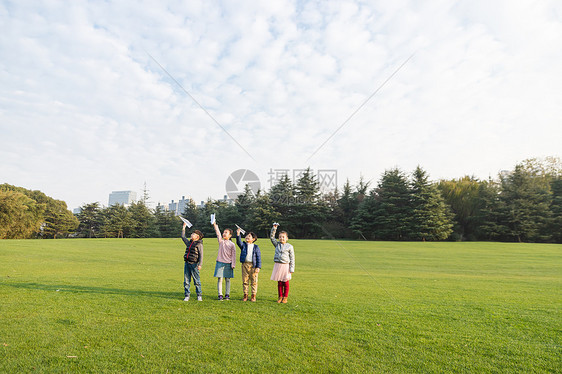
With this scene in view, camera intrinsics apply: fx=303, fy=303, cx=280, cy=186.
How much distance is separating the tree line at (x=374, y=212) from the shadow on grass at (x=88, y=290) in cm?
4652

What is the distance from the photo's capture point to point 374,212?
173ft

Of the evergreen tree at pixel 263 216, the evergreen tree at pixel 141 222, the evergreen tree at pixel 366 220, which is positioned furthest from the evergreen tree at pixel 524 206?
the evergreen tree at pixel 141 222

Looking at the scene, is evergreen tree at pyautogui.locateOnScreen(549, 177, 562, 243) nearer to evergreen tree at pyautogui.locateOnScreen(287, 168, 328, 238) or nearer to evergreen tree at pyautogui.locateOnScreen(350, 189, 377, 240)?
evergreen tree at pyautogui.locateOnScreen(350, 189, 377, 240)

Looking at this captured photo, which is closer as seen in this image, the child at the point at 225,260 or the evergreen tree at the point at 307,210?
the child at the point at 225,260

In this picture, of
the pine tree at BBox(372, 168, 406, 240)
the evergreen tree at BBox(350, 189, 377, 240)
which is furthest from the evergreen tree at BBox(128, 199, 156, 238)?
the pine tree at BBox(372, 168, 406, 240)

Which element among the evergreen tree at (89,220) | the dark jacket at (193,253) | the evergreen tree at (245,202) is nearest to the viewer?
the dark jacket at (193,253)

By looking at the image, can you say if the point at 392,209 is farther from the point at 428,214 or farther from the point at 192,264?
the point at 192,264

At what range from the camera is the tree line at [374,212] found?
151 feet

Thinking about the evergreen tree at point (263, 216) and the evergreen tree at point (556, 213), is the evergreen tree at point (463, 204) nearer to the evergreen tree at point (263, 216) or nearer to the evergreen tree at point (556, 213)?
the evergreen tree at point (556, 213)

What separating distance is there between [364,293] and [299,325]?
14.3 feet

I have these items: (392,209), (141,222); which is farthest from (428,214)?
(141,222)

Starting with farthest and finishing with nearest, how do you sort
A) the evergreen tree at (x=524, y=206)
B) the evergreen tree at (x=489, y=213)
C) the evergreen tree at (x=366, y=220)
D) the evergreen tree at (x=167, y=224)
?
the evergreen tree at (x=167, y=224) → the evergreen tree at (x=366, y=220) → the evergreen tree at (x=489, y=213) → the evergreen tree at (x=524, y=206)

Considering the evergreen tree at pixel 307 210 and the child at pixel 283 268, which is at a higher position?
the evergreen tree at pixel 307 210

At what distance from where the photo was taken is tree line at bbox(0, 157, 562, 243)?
4600cm
